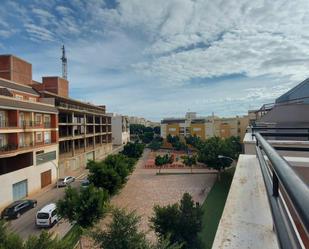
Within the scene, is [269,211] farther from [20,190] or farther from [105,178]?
[20,190]

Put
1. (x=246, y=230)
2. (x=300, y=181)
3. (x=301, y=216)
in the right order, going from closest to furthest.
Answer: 1. (x=301, y=216)
2. (x=300, y=181)
3. (x=246, y=230)

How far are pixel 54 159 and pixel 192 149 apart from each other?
35258mm

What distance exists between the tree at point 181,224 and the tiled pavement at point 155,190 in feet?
10.2

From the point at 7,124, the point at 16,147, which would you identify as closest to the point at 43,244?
the point at 16,147

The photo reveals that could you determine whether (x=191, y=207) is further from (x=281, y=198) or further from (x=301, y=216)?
(x=301, y=216)

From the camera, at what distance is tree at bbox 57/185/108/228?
505 inches

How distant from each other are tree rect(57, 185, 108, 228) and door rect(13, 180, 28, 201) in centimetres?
935

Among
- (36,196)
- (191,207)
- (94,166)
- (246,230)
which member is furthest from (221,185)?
(246,230)

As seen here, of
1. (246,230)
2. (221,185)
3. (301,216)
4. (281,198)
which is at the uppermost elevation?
(301,216)

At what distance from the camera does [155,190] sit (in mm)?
24250

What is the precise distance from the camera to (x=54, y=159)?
27219mm

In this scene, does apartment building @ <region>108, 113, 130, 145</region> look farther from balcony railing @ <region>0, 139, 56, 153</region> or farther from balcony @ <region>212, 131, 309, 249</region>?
balcony @ <region>212, 131, 309, 249</region>

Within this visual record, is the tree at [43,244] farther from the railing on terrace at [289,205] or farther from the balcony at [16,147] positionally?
the balcony at [16,147]

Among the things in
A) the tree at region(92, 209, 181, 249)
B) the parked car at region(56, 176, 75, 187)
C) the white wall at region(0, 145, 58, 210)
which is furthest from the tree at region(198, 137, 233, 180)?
the tree at region(92, 209, 181, 249)
